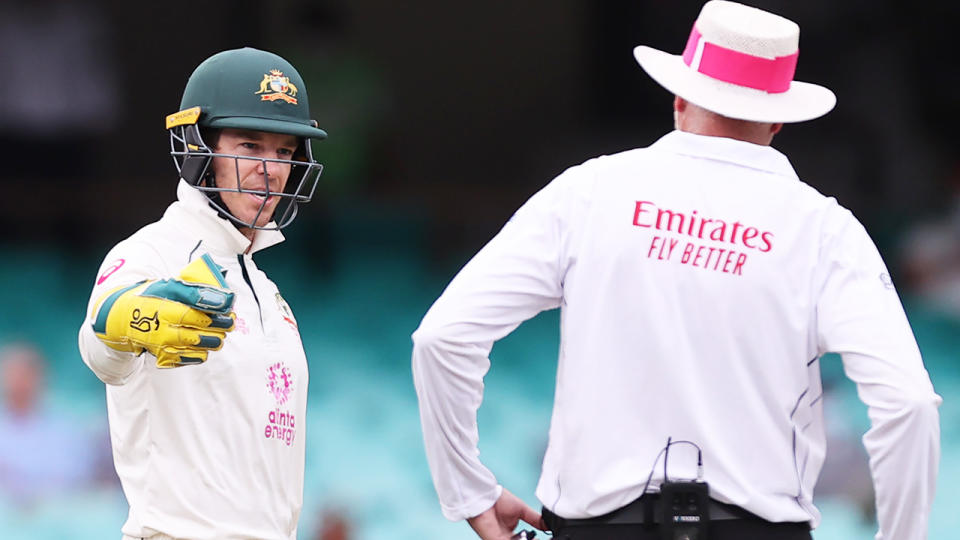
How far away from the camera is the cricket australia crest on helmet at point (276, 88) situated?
2951 mm

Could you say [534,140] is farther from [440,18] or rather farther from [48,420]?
[48,420]

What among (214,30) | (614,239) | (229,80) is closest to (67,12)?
(214,30)

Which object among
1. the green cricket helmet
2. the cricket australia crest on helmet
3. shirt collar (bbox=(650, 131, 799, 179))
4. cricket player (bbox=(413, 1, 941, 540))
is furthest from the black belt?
the cricket australia crest on helmet

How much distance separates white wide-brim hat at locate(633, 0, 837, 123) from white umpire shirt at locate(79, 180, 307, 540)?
3.02ft

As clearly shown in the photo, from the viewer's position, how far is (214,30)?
9141 mm

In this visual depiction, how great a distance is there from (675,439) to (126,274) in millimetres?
1010

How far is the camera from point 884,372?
257 centimetres

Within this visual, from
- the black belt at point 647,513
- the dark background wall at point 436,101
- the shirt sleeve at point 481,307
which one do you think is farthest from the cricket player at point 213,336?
the dark background wall at point 436,101

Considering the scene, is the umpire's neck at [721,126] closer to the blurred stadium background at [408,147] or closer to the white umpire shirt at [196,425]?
the white umpire shirt at [196,425]

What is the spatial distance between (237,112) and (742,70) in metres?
0.97

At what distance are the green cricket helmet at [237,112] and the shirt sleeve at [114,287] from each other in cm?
20

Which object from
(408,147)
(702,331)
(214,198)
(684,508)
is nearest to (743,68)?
(702,331)

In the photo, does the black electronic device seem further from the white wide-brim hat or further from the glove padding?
the glove padding

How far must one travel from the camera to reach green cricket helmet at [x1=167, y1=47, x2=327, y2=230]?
290cm
